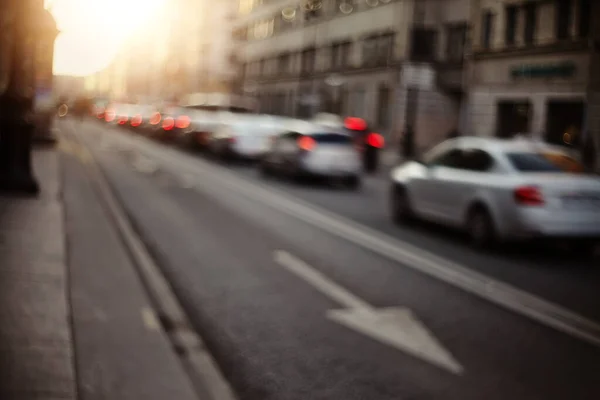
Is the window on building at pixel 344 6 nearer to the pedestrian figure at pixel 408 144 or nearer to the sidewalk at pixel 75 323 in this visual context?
the pedestrian figure at pixel 408 144

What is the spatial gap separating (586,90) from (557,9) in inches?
157

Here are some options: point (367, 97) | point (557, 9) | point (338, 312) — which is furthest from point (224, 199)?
point (367, 97)

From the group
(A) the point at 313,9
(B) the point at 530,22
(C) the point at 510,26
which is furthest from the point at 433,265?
(A) the point at 313,9

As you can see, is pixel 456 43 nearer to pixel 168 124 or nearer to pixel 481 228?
pixel 168 124

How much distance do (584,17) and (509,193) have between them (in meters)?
23.7

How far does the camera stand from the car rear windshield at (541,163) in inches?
488

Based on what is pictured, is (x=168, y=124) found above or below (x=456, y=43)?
below

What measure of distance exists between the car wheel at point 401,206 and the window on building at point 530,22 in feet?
76.3

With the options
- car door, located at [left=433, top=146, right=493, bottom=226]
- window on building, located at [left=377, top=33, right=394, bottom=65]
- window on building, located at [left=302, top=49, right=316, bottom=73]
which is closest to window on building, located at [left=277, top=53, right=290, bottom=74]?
window on building, located at [left=302, top=49, right=316, bottom=73]

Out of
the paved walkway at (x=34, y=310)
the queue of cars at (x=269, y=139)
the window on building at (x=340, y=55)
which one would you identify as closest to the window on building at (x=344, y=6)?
the window on building at (x=340, y=55)

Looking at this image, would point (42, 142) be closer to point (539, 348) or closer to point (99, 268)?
point (99, 268)

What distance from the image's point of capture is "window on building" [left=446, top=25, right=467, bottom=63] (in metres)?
46.2

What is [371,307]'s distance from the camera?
329 inches

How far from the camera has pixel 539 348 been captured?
Result: 275 inches
